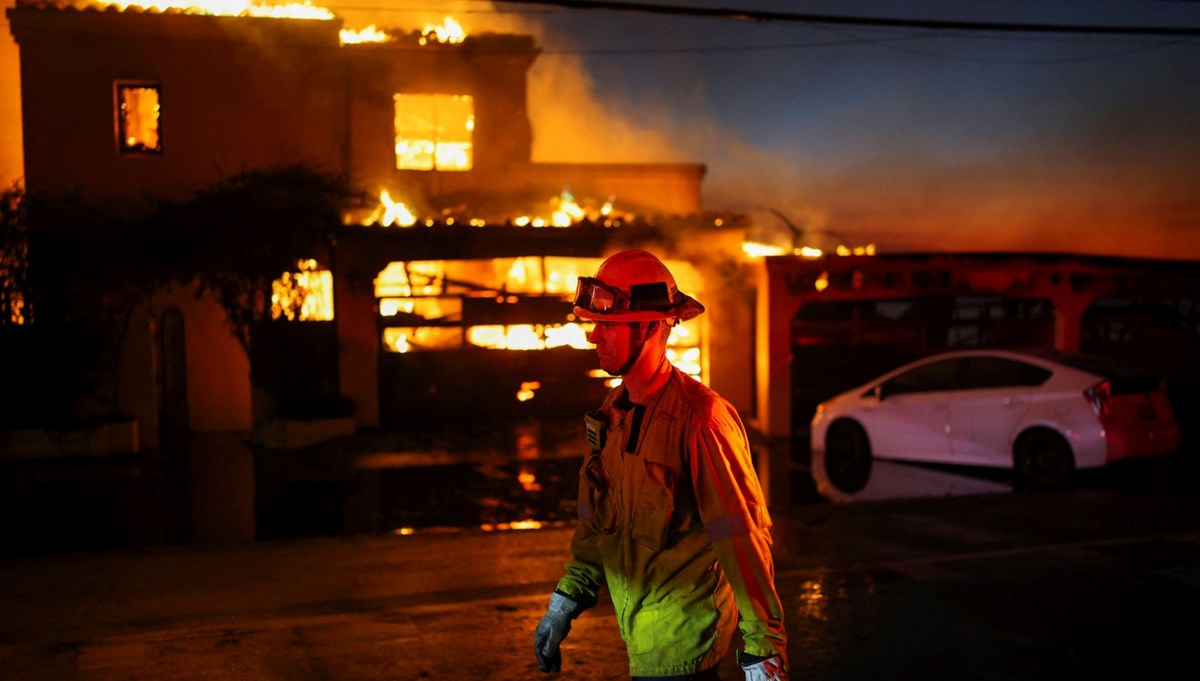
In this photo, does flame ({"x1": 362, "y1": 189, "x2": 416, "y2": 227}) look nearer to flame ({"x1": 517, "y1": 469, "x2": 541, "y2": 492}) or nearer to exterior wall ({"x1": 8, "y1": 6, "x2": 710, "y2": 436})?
exterior wall ({"x1": 8, "y1": 6, "x2": 710, "y2": 436})

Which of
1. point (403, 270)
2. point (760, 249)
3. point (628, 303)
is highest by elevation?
point (760, 249)

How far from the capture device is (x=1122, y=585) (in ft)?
22.5

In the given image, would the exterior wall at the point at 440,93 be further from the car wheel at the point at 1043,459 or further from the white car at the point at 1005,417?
the car wheel at the point at 1043,459

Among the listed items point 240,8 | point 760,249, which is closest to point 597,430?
point 760,249

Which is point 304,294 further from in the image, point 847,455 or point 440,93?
point 847,455

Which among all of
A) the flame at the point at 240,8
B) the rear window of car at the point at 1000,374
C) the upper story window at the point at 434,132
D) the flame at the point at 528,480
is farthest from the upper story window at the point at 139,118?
the rear window of car at the point at 1000,374

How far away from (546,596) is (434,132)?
528 inches

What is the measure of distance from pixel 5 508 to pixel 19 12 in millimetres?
9615

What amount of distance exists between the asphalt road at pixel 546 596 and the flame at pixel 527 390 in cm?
743

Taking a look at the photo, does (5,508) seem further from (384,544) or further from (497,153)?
(497,153)

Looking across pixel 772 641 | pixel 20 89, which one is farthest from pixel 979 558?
pixel 20 89

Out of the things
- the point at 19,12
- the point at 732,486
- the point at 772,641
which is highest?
the point at 19,12

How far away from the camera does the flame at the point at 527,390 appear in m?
16.2

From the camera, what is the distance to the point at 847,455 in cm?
1295
